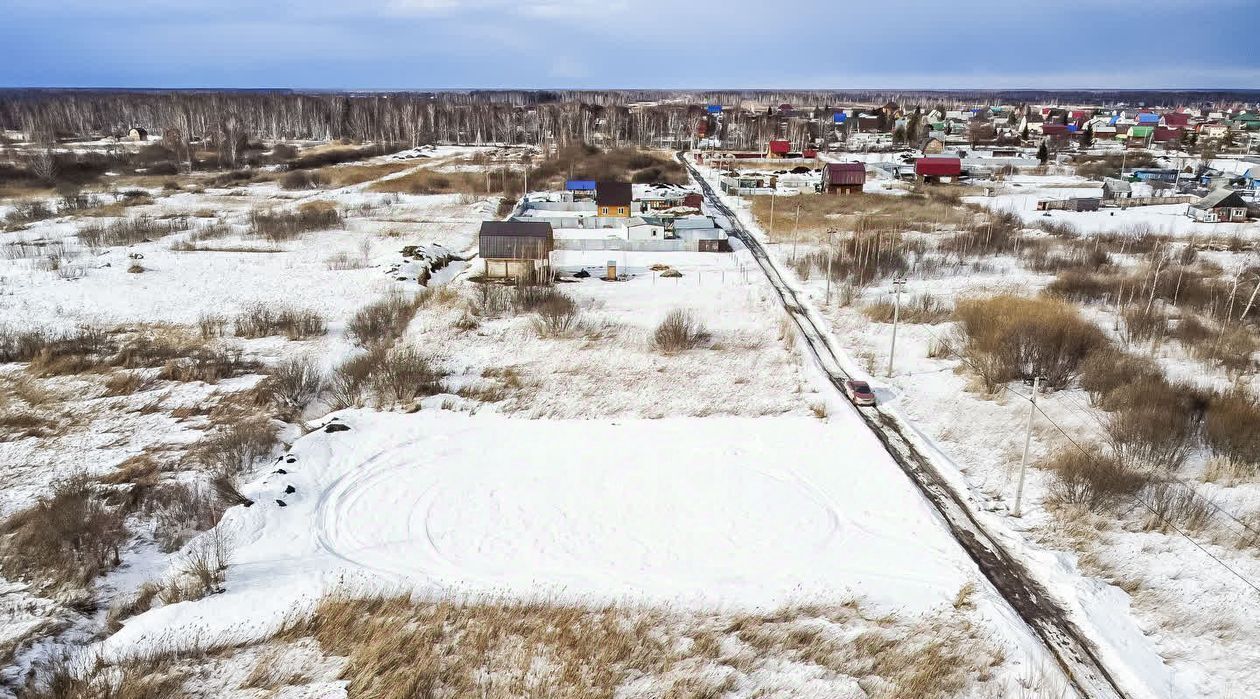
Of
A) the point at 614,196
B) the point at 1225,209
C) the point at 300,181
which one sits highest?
the point at 1225,209

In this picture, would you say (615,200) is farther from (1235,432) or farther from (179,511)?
(179,511)

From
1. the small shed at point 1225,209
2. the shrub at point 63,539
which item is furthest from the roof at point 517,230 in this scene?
the small shed at point 1225,209

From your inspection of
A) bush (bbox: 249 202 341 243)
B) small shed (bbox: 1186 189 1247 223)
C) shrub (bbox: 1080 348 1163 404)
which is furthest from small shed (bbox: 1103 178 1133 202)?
bush (bbox: 249 202 341 243)

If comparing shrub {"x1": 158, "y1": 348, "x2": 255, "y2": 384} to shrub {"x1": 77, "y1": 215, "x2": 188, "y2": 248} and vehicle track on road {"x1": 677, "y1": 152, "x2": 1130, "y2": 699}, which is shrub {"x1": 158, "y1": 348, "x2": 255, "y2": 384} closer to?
vehicle track on road {"x1": 677, "y1": 152, "x2": 1130, "y2": 699}

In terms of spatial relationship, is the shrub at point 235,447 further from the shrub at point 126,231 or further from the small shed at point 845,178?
the small shed at point 845,178

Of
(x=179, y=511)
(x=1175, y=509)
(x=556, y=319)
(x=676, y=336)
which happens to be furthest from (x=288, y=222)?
(x=1175, y=509)

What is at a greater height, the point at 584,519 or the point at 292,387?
the point at 292,387

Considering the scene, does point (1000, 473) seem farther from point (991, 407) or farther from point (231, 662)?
point (231, 662)

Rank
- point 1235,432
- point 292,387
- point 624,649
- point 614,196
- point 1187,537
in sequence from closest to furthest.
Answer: point 624,649, point 1187,537, point 1235,432, point 292,387, point 614,196
